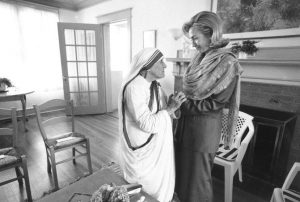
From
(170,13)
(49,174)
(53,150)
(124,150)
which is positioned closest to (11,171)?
(49,174)

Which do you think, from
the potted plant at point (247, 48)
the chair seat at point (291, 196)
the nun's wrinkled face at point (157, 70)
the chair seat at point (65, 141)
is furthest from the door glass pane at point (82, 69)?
the chair seat at point (291, 196)

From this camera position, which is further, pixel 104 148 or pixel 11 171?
pixel 104 148

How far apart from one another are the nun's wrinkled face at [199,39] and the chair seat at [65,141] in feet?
5.28

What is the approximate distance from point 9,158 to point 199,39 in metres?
1.85

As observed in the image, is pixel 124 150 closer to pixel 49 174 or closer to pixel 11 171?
pixel 49 174

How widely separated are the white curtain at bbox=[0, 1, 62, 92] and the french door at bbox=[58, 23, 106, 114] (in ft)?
2.01

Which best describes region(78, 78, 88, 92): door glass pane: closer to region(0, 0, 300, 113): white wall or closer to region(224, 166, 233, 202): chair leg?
region(0, 0, 300, 113): white wall

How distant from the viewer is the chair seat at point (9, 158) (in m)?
1.59

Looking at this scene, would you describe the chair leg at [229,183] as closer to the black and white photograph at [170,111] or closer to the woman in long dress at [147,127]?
the black and white photograph at [170,111]

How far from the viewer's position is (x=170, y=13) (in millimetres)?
2992

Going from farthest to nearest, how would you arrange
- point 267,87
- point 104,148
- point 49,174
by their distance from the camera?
1. point 104,148
2. point 49,174
3. point 267,87

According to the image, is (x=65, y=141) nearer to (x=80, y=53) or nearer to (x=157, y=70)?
(x=157, y=70)

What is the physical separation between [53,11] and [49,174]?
395 cm

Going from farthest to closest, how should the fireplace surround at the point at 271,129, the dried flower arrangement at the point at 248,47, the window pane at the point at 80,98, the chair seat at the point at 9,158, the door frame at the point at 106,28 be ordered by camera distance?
the window pane at the point at 80,98 < the door frame at the point at 106,28 < the dried flower arrangement at the point at 248,47 < the fireplace surround at the point at 271,129 < the chair seat at the point at 9,158
